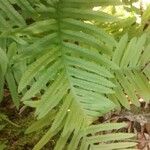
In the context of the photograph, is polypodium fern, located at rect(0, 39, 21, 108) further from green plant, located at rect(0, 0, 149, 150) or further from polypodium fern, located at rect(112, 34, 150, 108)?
polypodium fern, located at rect(112, 34, 150, 108)

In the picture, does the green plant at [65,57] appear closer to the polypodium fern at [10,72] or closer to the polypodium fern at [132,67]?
the polypodium fern at [10,72]

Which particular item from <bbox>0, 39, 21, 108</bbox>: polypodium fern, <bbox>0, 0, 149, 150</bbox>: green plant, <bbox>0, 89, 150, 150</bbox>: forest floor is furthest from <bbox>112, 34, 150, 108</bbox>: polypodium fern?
<bbox>0, 39, 21, 108</bbox>: polypodium fern

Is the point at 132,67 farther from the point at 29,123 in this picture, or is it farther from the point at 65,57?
the point at 29,123

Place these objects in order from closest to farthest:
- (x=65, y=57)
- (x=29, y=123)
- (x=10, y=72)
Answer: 1. (x=65, y=57)
2. (x=10, y=72)
3. (x=29, y=123)

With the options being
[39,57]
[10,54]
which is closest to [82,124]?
[39,57]

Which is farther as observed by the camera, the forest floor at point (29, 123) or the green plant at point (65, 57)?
the forest floor at point (29, 123)

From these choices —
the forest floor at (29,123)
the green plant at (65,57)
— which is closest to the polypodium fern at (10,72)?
the green plant at (65,57)

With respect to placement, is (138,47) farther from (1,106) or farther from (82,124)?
(1,106)

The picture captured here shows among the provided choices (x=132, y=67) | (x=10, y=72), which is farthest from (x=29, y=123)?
(x=132, y=67)
